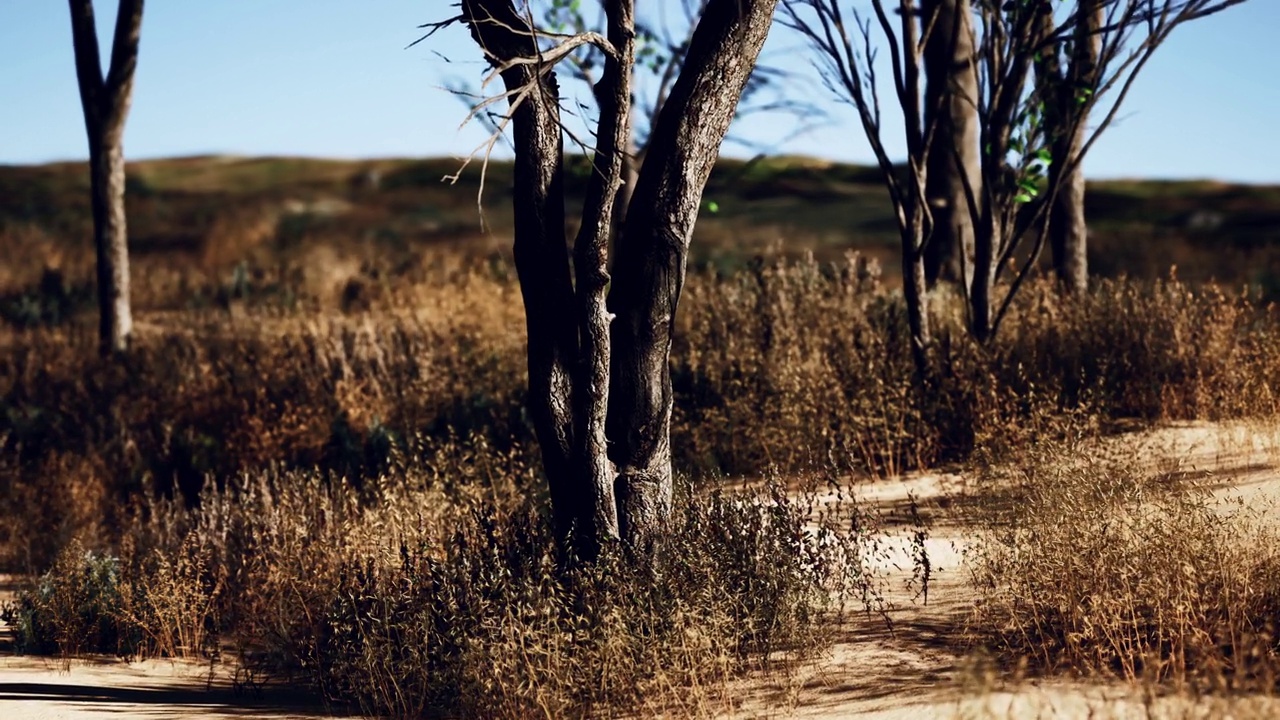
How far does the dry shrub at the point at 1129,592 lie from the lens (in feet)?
16.0

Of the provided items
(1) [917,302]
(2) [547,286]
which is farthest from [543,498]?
(1) [917,302]

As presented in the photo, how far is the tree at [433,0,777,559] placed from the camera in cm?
559

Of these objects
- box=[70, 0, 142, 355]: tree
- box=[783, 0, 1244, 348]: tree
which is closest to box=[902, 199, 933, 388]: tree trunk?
box=[783, 0, 1244, 348]: tree

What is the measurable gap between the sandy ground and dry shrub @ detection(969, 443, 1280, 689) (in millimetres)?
202

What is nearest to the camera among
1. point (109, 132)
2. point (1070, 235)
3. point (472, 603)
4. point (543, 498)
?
point (472, 603)

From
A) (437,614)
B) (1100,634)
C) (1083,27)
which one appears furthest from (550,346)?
(1083,27)

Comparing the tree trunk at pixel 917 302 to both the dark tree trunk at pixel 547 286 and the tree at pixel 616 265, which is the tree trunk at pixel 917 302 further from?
the dark tree trunk at pixel 547 286

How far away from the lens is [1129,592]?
509cm

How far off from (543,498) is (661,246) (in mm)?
2057

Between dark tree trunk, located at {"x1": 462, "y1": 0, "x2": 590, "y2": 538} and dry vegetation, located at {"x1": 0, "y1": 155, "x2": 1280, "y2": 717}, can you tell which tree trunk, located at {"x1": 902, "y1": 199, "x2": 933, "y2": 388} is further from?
dark tree trunk, located at {"x1": 462, "y1": 0, "x2": 590, "y2": 538}

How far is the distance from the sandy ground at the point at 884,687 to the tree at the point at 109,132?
8.06 m

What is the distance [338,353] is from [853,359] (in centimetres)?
502

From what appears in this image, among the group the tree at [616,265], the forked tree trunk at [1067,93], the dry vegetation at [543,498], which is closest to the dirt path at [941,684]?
the dry vegetation at [543,498]

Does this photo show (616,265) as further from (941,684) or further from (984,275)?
(984,275)
